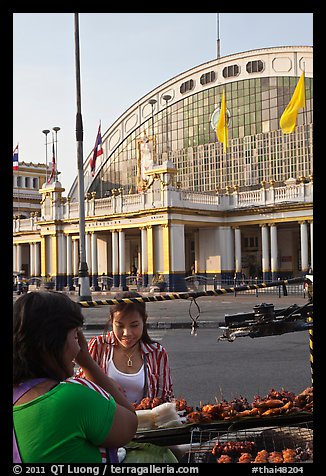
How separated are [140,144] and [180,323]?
40852 mm

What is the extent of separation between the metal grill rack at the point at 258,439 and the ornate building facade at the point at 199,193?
105 ft

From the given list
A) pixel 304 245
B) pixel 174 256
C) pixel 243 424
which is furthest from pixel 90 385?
pixel 304 245

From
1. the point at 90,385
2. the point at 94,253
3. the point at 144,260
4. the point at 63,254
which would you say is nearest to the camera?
the point at 90,385

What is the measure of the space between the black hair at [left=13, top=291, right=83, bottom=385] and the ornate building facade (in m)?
33.3

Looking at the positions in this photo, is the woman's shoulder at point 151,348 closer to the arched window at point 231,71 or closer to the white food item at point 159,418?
the white food item at point 159,418

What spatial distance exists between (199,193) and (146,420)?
35607 millimetres

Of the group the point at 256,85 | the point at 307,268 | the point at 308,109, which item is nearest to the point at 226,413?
the point at 307,268

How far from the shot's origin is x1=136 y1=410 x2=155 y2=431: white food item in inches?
136

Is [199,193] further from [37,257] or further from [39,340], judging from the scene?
[39,340]

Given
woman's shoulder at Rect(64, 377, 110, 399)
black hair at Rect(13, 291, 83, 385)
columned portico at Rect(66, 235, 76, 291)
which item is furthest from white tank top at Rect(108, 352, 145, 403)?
columned portico at Rect(66, 235, 76, 291)

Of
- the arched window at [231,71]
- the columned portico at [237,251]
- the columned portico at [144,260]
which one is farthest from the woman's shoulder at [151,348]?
the arched window at [231,71]

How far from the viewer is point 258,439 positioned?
3.57m

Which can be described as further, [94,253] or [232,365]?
[94,253]
